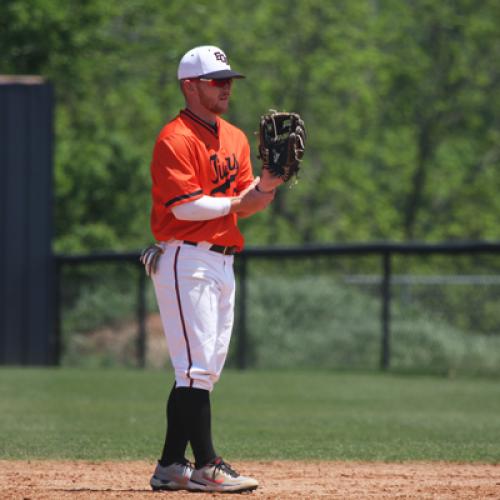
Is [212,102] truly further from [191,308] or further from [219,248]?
[191,308]

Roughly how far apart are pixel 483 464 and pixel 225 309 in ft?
7.36

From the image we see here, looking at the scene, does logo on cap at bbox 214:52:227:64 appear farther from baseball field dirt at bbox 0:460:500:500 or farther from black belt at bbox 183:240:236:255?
baseball field dirt at bbox 0:460:500:500

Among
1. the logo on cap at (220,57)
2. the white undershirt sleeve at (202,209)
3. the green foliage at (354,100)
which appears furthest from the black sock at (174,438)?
the green foliage at (354,100)

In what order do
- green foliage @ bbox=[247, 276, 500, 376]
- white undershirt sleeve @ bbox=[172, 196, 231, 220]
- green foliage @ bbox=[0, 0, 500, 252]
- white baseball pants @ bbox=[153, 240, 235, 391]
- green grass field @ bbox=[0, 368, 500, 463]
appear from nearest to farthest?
white undershirt sleeve @ bbox=[172, 196, 231, 220] < white baseball pants @ bbox=[153, 240, 235, 391] < green grass field @ bbox=[0, 368, 500, 463] < green foliage @ bbox=[247, 276, 500, 376] < green foliage @ bbox=[0, 0, 500, 252]

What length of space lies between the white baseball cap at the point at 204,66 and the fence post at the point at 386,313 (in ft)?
32.3

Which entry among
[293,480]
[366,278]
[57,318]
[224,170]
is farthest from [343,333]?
[224,170]

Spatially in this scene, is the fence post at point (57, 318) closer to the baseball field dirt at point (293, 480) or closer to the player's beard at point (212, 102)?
the baseball field dirt at point (293, 480)

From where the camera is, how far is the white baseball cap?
226 inches

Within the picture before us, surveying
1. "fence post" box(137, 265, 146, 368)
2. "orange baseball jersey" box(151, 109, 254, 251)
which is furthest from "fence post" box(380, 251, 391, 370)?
"orange baseball jersey" box(151, 109, 254, 251)

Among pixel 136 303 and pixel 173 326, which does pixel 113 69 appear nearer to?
pixel 136 303

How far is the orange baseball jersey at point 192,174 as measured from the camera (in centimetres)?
561

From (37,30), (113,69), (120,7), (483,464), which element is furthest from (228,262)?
(113,69)

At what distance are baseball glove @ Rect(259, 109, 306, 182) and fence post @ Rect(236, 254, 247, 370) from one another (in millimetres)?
10050

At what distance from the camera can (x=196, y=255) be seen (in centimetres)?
571
